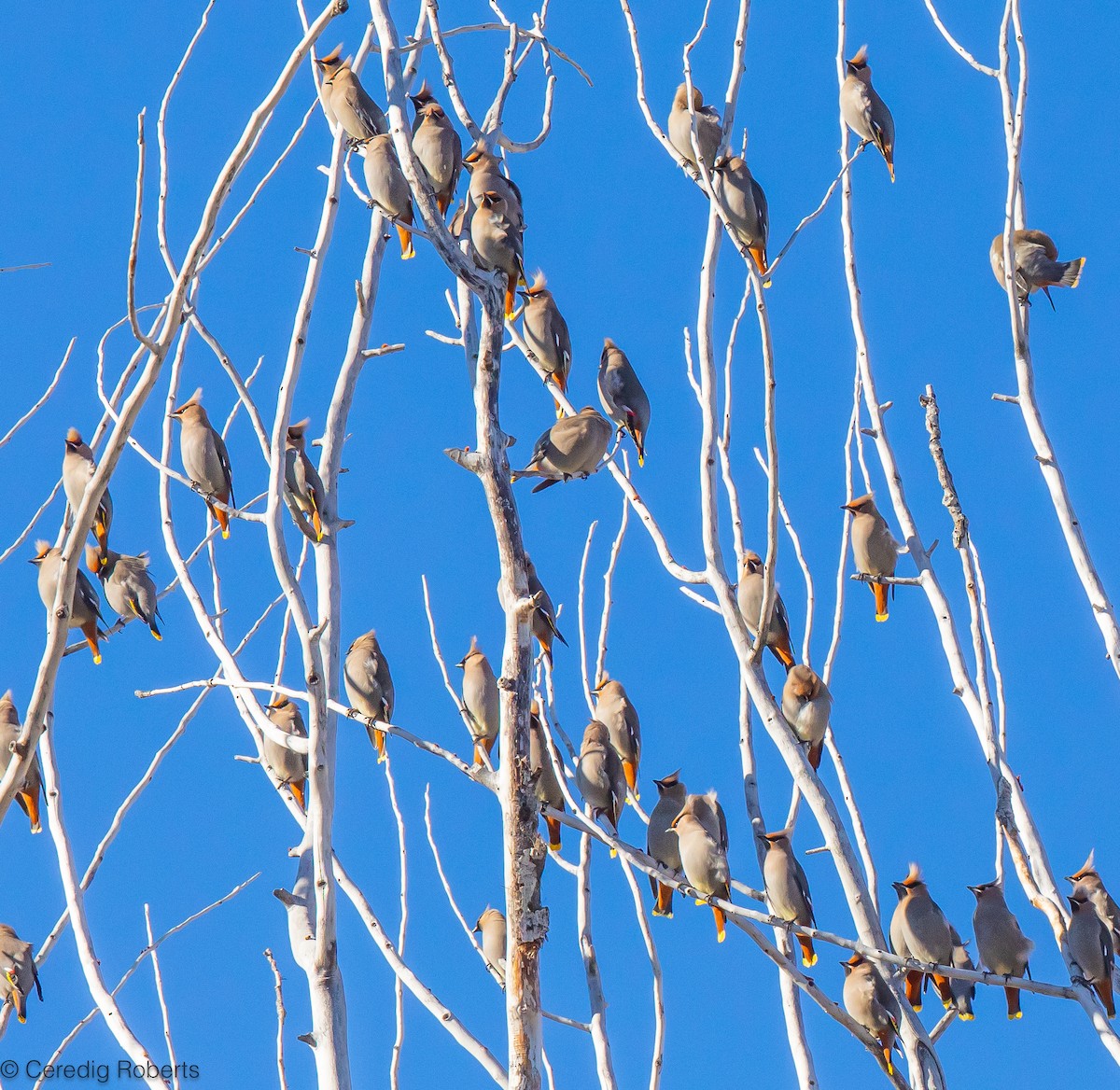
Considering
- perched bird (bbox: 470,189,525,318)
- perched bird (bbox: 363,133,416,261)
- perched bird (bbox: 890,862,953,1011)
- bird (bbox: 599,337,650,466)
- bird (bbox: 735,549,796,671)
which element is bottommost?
perched bird (bbox: 890,862,953,1011)

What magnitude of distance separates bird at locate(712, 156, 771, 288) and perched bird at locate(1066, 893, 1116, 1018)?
274cm

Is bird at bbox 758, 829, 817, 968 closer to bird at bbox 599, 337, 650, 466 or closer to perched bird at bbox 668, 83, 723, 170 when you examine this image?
bird at bbox 599, 337, 650, 466

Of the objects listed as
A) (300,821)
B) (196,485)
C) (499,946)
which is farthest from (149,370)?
(499,946)

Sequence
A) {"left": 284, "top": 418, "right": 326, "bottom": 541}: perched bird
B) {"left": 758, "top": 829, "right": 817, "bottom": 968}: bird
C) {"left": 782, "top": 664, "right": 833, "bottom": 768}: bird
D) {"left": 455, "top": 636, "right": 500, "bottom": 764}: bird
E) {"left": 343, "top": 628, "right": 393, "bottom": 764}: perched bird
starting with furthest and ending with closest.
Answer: {"left": 343, "top": 628, "right": 393, "bottom": 764}: perched bird < {"left": 455, "top": 636, "right": 500, "bottom": 764}: bird < {"left": 782, "top": 664, "right": 833, "bottom": 768}: bird < {"left": 758, "top": 829, "right": 817, "bottom": 968}: bird < {"left": 284, "top": 418, "right": 326, "bottom": 541}: perched bird

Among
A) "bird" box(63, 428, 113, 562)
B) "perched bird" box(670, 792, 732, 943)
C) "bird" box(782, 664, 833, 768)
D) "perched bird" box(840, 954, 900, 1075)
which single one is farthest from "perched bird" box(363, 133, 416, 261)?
"perched bird" box(840, 954, 900, 1075)

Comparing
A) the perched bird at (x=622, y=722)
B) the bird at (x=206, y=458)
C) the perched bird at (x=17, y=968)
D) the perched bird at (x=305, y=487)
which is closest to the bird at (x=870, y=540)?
the perched bird at (x=622, y=722)

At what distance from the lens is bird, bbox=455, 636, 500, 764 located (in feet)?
23.3

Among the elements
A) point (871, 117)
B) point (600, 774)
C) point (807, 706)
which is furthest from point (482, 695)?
point (871, 117)

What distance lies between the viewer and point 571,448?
237 inches

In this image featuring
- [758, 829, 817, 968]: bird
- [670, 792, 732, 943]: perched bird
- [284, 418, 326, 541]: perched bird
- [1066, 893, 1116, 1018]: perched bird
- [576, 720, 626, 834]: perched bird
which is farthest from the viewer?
[576, 720, 626, 834]: perched bird

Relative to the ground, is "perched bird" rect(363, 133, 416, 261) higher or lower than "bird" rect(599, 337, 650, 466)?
higher

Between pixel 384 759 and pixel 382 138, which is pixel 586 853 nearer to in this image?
pixel 384 759

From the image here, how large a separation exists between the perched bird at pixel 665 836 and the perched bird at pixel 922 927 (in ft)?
2.77

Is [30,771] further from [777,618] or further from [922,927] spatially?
[922,927]
